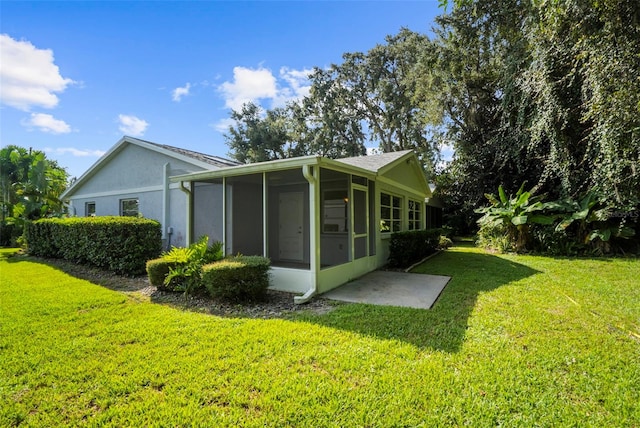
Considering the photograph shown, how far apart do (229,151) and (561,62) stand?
28.3 m

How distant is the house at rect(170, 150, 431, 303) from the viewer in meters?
8.48

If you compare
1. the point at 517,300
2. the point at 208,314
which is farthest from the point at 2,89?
the point at 517,300

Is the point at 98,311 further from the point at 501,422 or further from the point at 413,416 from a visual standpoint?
the point at 501,422

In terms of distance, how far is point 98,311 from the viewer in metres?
5.50

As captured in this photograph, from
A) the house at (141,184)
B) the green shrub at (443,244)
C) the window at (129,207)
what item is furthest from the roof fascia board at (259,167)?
the green shrub at (443,244)

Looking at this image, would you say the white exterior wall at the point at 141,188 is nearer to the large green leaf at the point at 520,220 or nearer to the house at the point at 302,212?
the house at the point at 302,212

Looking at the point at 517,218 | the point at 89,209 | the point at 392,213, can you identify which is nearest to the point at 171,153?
the point at 89,209

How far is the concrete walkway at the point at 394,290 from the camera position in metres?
6.06

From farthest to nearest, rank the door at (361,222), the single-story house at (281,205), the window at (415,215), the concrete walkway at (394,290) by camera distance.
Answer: the window at (415,215)
the door at (361,222)
the single-story house at (281,205)
the concrete walkway at (394,290)

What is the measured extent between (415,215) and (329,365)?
38.3 feet

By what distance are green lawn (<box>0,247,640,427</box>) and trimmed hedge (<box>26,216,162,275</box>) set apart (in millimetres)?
2741

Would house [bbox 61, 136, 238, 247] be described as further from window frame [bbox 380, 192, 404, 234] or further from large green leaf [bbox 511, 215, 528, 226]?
large green leaf [bbox 511, 215, 528, 226]

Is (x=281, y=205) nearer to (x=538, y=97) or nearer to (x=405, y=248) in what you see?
(x=405, y=248)

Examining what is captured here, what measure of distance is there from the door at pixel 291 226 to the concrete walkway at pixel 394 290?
2.83 m
